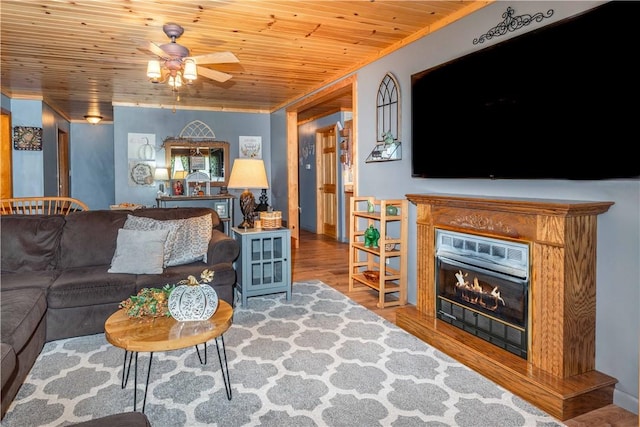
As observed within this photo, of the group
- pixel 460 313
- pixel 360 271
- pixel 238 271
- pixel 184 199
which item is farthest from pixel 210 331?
pixel 184 199

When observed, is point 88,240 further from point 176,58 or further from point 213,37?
point 213,37

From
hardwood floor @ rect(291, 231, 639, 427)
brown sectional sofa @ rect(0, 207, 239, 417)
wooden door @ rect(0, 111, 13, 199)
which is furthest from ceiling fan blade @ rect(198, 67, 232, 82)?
wooden door @ rect(0, 111, 13, 199)

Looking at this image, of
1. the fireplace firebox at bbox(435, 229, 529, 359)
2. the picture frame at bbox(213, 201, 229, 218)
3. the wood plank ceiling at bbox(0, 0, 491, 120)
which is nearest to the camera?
the fireplace firebox at bbox(435, 229, 529, 359)

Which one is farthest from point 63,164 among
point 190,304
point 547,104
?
point 547,104

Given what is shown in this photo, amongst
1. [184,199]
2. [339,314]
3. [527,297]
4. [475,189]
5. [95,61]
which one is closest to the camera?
[527,297]

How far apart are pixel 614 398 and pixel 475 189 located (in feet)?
4.86

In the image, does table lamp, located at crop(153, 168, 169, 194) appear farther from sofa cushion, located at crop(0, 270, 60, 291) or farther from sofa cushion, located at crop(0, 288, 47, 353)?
sofa cushion, located at crop(0, 288, 47, 353)

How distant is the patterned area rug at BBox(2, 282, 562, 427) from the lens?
203cm

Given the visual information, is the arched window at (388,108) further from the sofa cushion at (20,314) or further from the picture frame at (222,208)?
the picture frame at (222,208)

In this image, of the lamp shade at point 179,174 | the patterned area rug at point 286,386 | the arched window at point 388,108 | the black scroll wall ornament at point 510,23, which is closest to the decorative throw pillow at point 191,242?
the patterned area rug at point 286,386

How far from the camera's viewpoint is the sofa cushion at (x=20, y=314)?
2.12 metres

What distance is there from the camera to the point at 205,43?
392cm

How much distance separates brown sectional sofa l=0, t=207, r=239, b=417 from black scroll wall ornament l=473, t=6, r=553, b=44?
2505 mm

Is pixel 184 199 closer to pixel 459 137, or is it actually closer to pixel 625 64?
pixel 459 137
